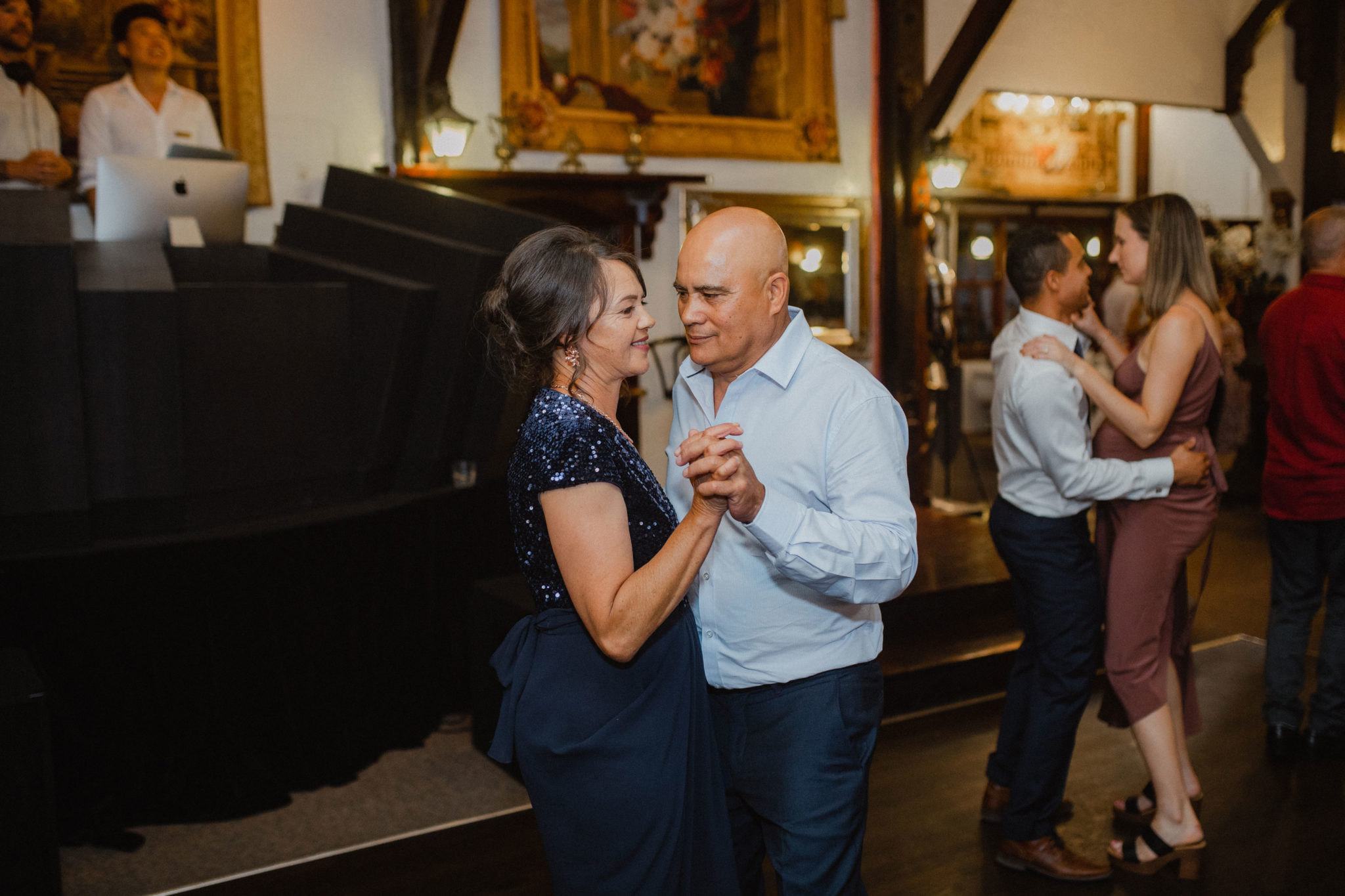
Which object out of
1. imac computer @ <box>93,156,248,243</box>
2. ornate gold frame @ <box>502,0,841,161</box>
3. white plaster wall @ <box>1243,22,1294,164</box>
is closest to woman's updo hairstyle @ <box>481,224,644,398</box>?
imac computer @ <box>93,156,248,243</box>

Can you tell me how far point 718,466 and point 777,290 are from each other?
19.1 inches

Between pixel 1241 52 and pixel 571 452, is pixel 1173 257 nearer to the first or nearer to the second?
pixel 571 452

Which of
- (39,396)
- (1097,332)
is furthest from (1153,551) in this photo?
(39,396)

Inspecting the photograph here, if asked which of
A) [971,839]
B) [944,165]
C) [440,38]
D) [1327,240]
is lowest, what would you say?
[971,839]

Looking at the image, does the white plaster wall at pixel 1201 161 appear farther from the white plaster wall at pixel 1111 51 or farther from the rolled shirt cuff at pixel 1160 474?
the rolled shirt cuff at pixel 1160 474

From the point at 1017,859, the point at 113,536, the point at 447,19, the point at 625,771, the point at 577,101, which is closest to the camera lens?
the point at 625,771

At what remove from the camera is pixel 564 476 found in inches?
59.1

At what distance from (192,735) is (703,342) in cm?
241

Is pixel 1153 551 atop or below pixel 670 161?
below

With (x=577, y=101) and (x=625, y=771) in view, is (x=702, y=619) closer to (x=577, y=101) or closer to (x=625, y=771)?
(x=625, y=771)

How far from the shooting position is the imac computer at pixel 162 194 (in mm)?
4090

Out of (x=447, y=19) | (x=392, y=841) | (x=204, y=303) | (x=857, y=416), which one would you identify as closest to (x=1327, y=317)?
(x=857, y=416)

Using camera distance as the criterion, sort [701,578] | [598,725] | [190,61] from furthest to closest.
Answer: [190,61] → [701,578] → [598,725]

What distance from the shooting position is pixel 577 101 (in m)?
6.39
